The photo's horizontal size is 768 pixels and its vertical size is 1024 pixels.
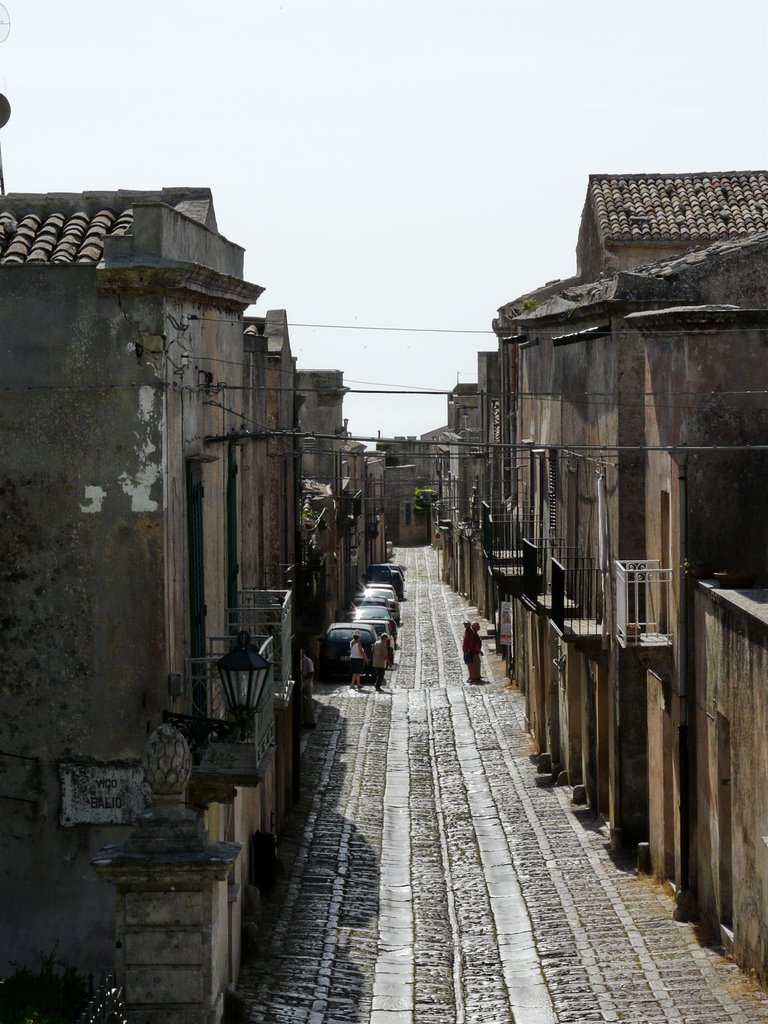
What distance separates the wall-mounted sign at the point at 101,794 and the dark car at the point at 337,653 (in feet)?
80.6

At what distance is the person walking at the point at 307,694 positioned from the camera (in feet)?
96.3

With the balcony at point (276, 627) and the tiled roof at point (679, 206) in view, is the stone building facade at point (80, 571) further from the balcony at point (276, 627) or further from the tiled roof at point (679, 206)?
the tiled roof at point (679, 206)

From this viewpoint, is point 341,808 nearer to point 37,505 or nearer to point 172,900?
point 37,505

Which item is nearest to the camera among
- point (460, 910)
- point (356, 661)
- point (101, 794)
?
point (101, 794)

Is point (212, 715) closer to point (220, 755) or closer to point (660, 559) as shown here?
point (220, 755)

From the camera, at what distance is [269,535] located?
24.5m

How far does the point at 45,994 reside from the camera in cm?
1144

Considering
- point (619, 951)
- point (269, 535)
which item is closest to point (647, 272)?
point (269, 535)

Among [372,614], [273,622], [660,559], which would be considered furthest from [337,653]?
[273,622]

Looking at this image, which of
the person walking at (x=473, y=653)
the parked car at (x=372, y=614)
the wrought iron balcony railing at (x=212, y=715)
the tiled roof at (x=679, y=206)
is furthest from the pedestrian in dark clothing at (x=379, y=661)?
the wrought iron balcony railing at (x=212, y=715)

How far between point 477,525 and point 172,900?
4079 cm

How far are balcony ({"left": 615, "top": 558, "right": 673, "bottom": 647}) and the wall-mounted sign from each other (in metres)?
6.33

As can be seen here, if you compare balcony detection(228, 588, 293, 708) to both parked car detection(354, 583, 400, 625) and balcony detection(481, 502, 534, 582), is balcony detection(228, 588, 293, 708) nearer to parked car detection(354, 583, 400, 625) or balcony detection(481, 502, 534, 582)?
balcony detection(481, 502, 534, 582)

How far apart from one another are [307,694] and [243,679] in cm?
1740
